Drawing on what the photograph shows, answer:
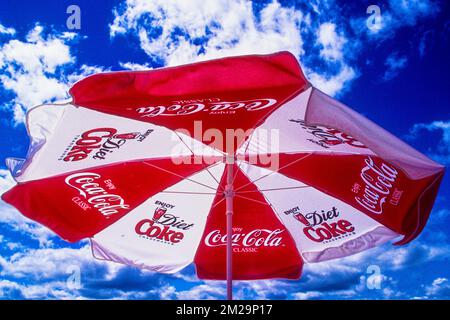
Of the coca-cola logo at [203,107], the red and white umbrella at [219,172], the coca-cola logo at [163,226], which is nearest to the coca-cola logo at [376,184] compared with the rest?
the red and white umbrella at [219,172]

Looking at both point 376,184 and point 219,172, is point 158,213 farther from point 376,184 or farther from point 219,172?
point 376,184

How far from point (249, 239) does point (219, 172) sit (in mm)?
931

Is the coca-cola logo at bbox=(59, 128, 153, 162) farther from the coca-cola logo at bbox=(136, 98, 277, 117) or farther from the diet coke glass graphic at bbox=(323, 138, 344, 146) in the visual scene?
the diet coke glass graphic at bbox=(323, 138, 344, 146)

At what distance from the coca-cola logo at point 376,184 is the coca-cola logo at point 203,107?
1769 mm

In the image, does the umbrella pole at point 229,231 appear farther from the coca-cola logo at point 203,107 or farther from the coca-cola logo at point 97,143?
the coca-cola logo at point 203,107

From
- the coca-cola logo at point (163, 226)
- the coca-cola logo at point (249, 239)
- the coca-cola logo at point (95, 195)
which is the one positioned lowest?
the coca-cola logo at point (249, 239)

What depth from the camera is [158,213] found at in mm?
5020

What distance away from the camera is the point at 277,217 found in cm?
516

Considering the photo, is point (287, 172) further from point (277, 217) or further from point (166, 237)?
point (166, 237)

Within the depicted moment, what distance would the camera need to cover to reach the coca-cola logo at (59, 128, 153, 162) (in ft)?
11.8

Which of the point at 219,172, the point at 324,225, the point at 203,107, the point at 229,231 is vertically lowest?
the point at 324,225

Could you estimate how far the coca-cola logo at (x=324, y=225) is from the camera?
4.93 meters

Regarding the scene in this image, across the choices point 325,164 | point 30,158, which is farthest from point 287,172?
point 30,158

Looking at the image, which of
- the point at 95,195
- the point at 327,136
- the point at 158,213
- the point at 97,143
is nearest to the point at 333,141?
the point at 327,136
